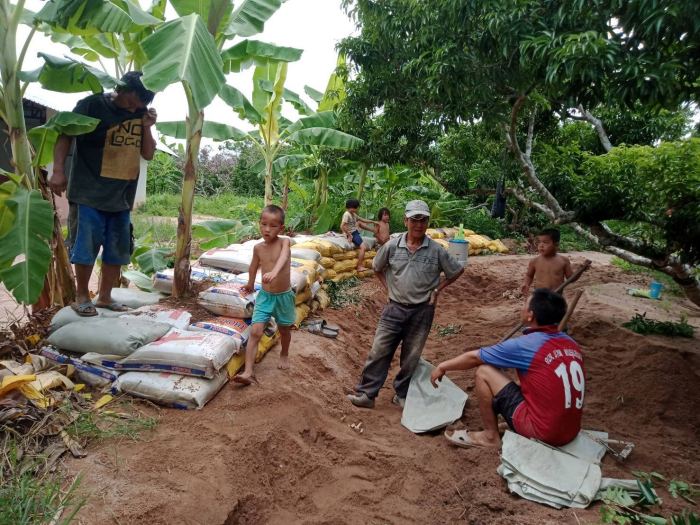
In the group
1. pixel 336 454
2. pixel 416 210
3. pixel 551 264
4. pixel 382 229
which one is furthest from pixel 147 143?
pixel 382 229

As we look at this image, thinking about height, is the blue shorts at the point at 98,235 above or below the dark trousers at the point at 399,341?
above

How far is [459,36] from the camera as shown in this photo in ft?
12.6

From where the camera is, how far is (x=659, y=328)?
5.51 metres

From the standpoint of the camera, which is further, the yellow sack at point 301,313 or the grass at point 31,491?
the yellow sack at point 301,313

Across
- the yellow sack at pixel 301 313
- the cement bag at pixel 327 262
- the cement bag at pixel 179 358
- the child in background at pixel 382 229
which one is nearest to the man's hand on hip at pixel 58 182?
the cement bag at pixel 179 358

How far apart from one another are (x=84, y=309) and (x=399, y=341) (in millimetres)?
2542

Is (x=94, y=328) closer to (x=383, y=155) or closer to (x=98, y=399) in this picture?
(x=98, y=399)

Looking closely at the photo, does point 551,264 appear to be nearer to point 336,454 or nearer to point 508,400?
point 508,400

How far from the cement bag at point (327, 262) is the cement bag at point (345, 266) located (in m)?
0.10

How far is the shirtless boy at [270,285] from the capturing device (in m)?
3.68

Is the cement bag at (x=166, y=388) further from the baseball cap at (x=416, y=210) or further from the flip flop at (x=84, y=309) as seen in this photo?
the baseball cap at (x=416, y=210)

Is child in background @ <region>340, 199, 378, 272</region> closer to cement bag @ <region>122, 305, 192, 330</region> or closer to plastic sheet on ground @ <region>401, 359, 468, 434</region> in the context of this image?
plastic sheet on ground @ <region>401, 359, 468, 434</region>

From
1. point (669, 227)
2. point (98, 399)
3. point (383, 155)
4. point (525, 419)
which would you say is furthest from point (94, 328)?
point (383, 155)

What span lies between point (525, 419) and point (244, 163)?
18361 millimetres
